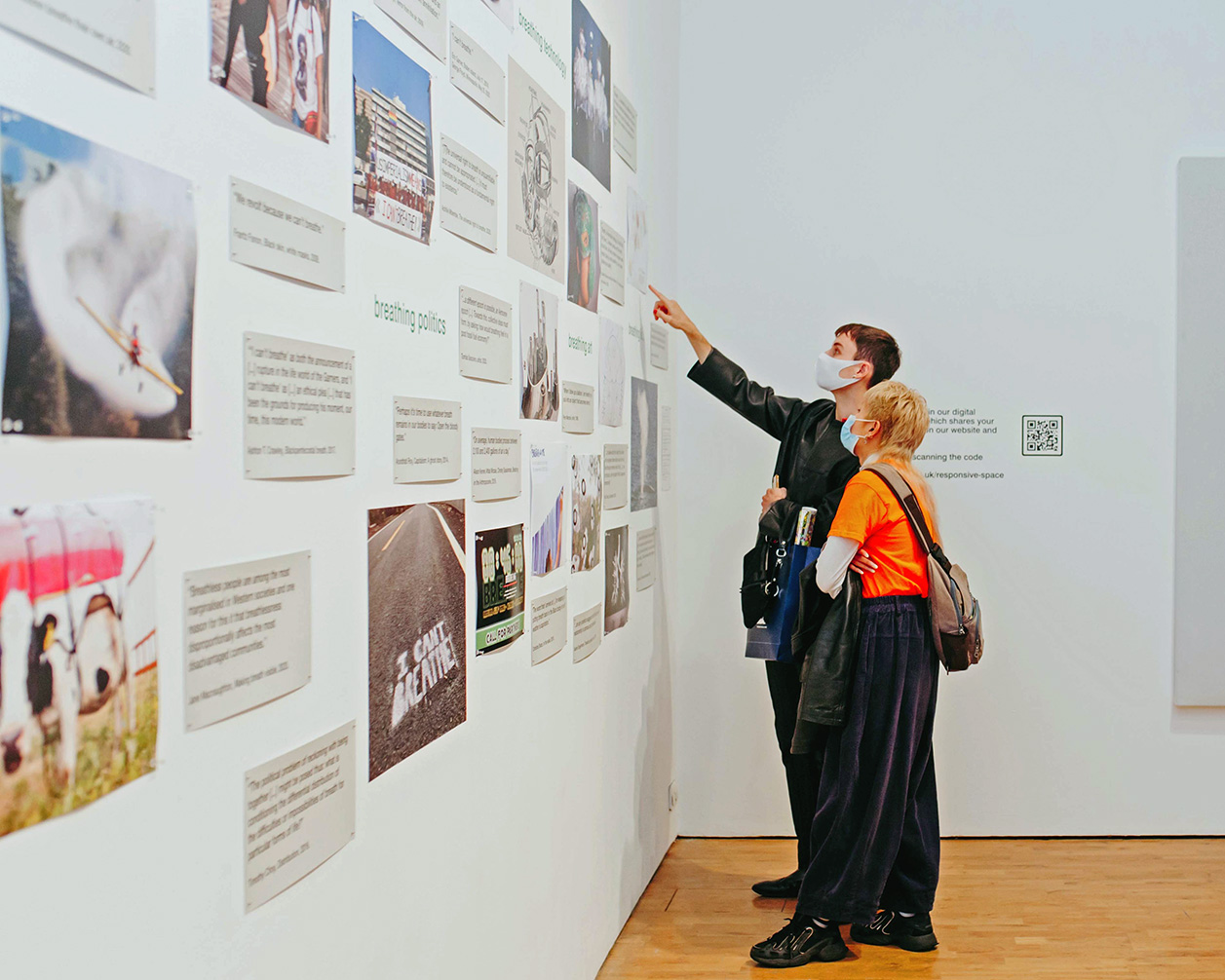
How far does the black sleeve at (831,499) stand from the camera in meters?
3.38

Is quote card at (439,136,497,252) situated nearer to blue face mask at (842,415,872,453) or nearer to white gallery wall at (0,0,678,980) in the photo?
white gallery wall at (0,0,678,980)

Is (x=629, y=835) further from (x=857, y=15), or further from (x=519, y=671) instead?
(x=857, y=15)

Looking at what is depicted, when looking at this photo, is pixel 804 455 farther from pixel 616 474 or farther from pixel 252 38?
pixel 252 38

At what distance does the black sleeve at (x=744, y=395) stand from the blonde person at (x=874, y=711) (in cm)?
49

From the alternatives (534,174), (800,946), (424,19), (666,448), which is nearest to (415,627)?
(424,19)

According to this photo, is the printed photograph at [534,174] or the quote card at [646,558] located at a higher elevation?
the printed photograph at [534,174]

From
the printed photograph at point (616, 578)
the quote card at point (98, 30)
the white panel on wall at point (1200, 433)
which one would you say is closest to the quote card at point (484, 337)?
the quote card at point (98, 30)

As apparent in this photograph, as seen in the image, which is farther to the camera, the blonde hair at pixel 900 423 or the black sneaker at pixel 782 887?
the black sneaker at pixel 782 887

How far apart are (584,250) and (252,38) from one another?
157 cm

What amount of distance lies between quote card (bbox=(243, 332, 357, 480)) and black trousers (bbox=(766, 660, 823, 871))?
2338 millimetres

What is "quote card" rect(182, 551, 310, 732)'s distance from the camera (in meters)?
1.09

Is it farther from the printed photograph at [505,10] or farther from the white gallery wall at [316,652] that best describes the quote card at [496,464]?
the printed photograph at [505,10]

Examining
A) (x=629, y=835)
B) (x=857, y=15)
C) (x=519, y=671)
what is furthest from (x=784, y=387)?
(x=519, y=671)

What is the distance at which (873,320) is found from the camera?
4215mm
